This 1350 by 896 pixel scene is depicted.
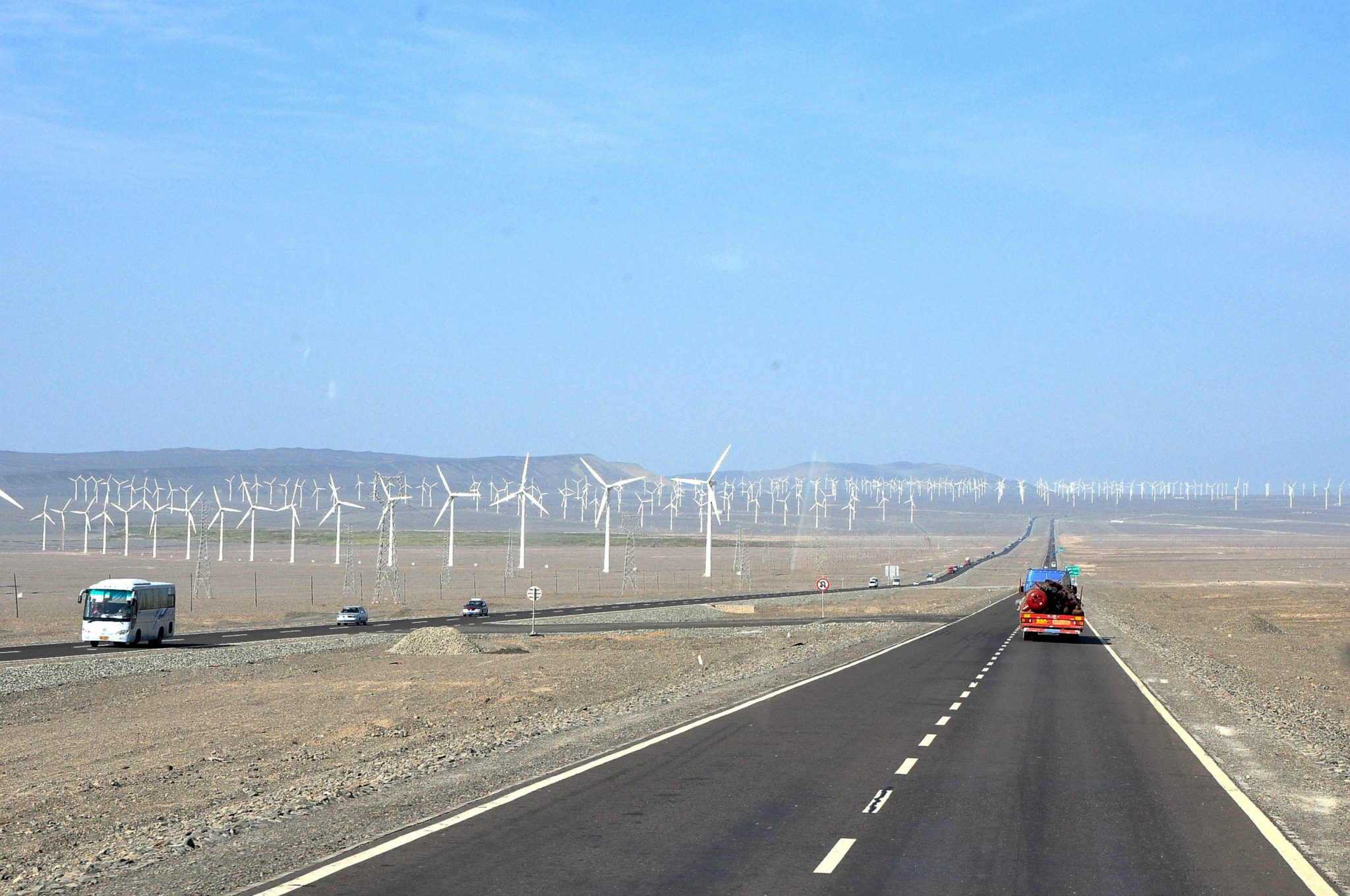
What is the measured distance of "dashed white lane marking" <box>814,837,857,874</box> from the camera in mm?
12023

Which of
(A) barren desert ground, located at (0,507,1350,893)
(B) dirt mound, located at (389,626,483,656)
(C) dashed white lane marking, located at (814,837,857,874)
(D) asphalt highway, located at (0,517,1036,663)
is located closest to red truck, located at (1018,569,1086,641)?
(A) barren desert ground, located at (0,507,1350,893)

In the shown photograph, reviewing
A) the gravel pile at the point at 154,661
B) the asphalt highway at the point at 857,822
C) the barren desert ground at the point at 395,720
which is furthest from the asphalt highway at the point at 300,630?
the asphalt highway at the point at 857,822

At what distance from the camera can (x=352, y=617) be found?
7275cm

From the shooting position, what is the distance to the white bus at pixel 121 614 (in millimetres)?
57062

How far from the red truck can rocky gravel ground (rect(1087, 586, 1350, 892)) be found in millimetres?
1877

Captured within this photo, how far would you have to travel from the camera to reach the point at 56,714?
33500 millimetres

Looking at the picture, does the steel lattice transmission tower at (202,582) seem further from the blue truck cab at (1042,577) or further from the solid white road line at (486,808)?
the solid white road line at (486,808)

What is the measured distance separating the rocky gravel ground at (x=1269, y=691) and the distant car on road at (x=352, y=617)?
40595mm

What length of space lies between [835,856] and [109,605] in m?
52.8

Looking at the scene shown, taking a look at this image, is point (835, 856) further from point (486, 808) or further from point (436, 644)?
point (436, 644)

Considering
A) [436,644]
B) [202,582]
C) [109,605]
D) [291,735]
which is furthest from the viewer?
[202,582]

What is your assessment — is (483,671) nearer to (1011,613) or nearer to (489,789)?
(489,789)

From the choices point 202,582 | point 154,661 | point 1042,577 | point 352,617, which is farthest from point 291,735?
point 202,582

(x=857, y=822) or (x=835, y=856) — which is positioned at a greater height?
(x=835, y=856)
